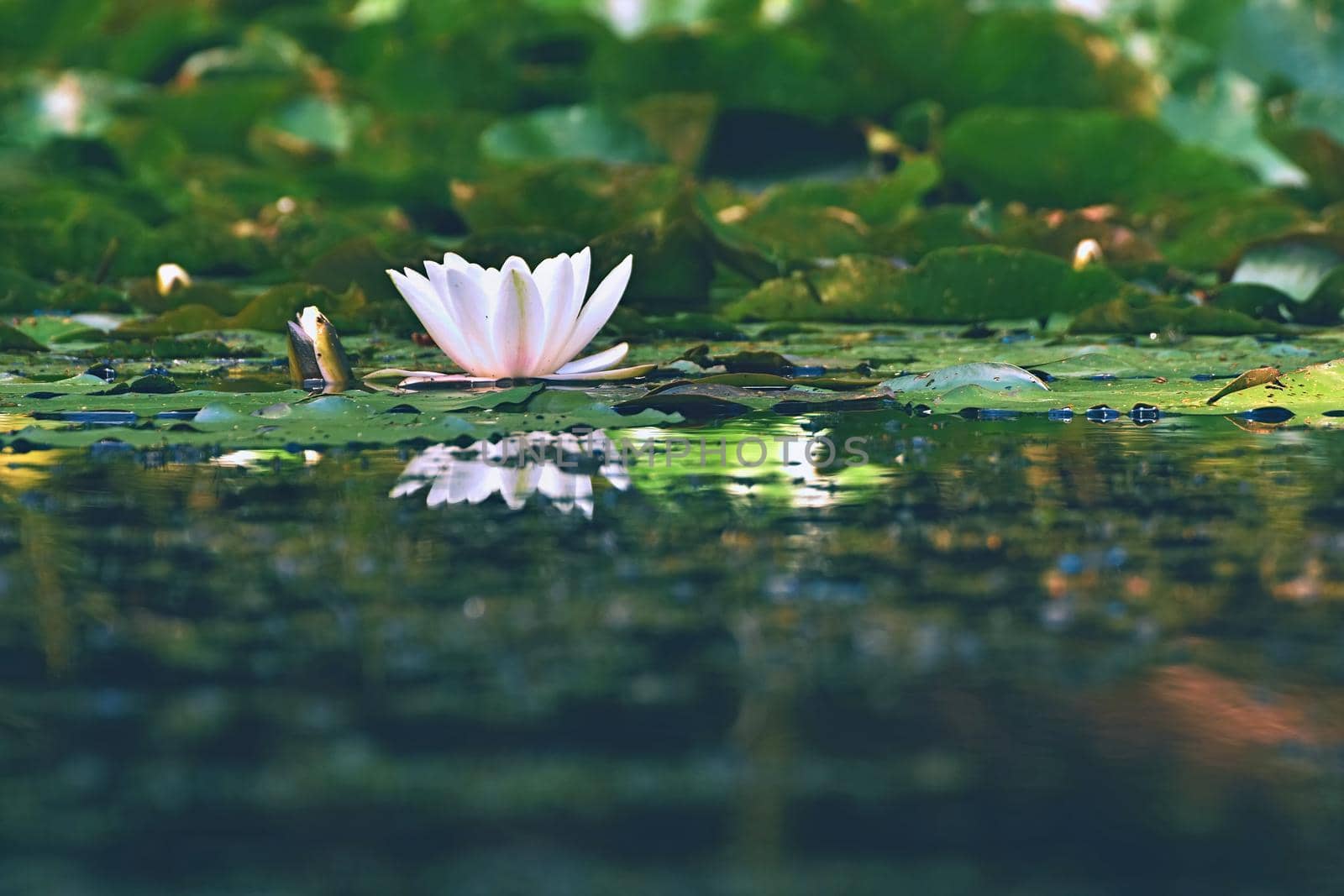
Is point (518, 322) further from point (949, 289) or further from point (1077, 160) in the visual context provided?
point (1077, 160)

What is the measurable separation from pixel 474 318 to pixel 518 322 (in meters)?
0.08

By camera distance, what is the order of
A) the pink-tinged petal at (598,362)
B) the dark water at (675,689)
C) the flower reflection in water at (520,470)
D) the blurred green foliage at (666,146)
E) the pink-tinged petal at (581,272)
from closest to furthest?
1. the dark water at (675,689)
2. the flower reflection in water at (520,470)
3. the pink-tinged petal at (581,272)
4. the pink-tinged petal at (598,362)
5. the blurred green foliage at (666,146)

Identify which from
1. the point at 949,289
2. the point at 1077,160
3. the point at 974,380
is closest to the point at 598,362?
the point at 974,380

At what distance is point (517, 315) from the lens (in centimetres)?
304

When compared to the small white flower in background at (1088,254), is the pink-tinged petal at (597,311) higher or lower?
lower

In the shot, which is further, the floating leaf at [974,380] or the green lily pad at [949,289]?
the green lily pad at [949,289]

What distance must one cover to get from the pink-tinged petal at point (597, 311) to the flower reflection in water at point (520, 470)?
0.51 meters

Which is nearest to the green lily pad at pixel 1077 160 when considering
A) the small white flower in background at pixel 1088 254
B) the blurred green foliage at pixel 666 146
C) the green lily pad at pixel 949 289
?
the blurred green foliage at pixel 666 146

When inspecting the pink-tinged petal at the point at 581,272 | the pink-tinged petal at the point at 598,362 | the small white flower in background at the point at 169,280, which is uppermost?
the small white flower in background at the point at 169,280

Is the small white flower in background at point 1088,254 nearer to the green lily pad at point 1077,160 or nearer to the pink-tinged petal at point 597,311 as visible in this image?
the green lily pad at point 1077,160

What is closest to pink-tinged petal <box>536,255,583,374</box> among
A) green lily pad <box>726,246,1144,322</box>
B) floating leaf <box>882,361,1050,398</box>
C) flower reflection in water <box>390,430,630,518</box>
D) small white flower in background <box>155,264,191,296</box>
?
flower reflection in water <box>390,430,630,518</box>

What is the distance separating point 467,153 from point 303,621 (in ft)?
17.7

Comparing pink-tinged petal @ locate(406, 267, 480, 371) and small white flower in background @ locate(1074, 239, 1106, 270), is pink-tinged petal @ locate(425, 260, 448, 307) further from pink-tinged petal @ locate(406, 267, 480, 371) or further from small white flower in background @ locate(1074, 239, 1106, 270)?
small white flower in background @ locate(1074, 239, 1106, 270)

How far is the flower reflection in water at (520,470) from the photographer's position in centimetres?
217
